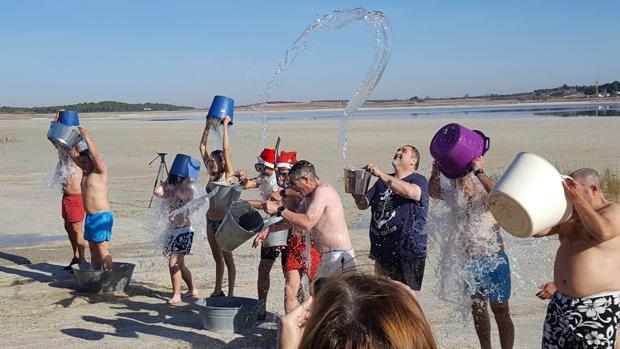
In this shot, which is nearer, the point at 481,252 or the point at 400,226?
the point at 481,252

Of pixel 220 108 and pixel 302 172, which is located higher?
pixel 220 108

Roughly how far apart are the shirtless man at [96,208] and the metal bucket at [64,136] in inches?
13.5

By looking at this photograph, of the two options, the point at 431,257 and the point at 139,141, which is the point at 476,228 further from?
the point at 139,141

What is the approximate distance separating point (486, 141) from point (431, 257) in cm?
422

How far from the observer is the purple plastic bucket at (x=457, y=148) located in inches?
194

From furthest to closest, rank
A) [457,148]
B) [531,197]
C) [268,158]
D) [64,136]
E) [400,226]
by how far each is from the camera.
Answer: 1. [64,136]
2. [268,158]
3. [400,226]
4. [457,148]
5. [531,197]

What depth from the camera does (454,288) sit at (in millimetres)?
5430

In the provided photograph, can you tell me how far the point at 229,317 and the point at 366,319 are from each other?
4677 mm

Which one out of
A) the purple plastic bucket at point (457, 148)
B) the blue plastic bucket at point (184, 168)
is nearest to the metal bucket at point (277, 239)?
the blue plastic bucket at point (184, 168)

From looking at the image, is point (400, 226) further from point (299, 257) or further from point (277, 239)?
point (277, 239)

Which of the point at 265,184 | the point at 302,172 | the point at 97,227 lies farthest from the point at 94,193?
the point at 302,172

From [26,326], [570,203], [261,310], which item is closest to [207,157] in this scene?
[261,310]

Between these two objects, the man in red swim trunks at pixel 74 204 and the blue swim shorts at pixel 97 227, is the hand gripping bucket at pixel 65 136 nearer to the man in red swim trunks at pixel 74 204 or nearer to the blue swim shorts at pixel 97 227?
the man in red swim trunks at pixel 74 204

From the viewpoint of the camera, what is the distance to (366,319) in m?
1.68
